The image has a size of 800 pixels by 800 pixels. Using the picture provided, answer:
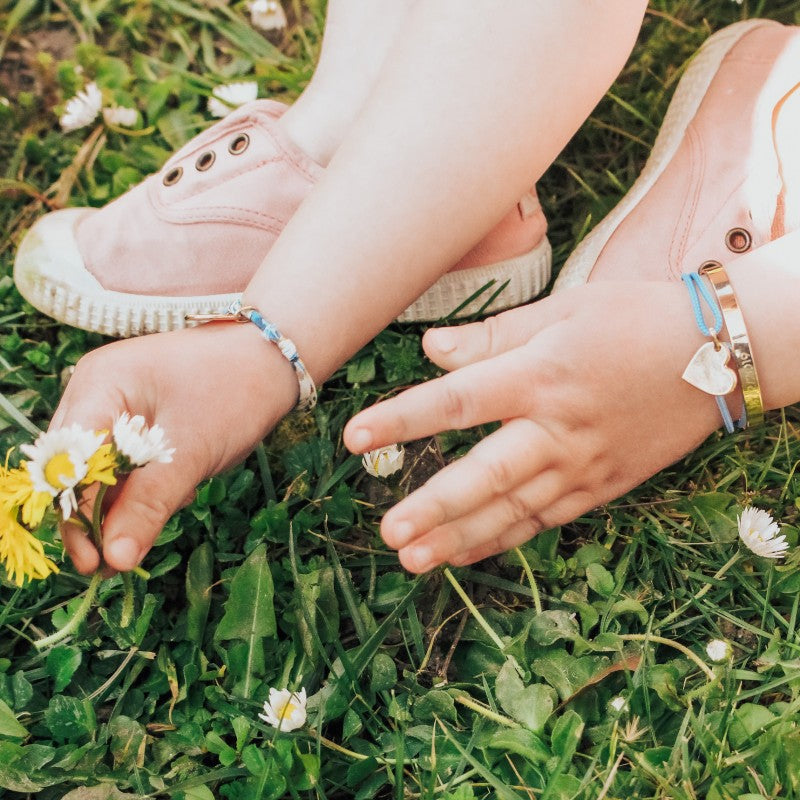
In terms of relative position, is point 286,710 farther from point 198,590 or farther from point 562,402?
point 562,402

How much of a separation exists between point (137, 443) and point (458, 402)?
0.34 meters

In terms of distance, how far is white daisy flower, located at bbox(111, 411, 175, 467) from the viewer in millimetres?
769

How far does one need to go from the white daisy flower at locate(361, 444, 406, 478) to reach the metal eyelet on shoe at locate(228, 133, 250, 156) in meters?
0.48

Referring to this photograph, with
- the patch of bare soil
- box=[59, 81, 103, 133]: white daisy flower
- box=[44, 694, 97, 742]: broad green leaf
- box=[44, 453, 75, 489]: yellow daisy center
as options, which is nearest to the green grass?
box=[44, 694, 97, 742]: broad green leaf

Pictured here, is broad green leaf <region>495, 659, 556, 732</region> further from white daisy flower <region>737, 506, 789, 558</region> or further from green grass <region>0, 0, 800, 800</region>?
white daisy flower <region>737, 506, 789, 558</region>

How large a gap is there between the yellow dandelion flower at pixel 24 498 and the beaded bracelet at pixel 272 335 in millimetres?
Answer: 319

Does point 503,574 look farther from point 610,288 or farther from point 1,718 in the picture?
point 1,718

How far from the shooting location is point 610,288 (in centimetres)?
99

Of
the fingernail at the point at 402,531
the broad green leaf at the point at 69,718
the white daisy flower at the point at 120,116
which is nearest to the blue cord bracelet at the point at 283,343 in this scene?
the fingernail at the point at 402,531

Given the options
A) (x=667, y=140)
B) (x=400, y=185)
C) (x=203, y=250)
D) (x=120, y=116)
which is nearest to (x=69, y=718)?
(x=203, y=250)

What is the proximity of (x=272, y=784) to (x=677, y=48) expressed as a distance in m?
1.33

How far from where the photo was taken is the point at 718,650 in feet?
3.23

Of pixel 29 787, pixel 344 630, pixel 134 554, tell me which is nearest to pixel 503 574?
pixel 344 630

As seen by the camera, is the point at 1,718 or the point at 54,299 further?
the point at 54,299
